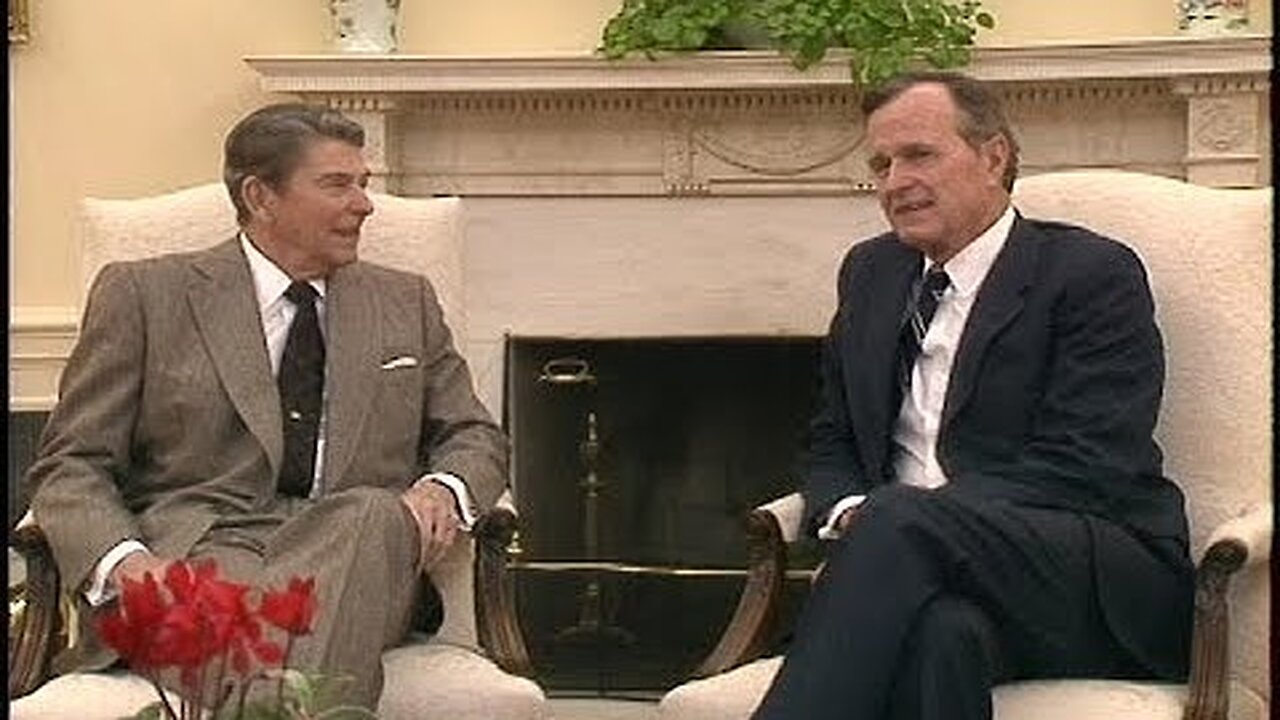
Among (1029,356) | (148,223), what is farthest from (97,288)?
(1029,356)

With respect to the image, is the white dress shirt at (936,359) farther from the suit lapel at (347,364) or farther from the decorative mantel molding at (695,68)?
the decorative mantel molding at (695,68)

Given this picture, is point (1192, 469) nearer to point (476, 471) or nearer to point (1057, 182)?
point (1057, 182)

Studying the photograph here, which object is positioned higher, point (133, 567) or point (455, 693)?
point (133, 567)

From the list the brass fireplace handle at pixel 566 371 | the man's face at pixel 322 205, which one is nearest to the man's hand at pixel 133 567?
the man's face at pixel 322 205

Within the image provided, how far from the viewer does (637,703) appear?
17.1ft

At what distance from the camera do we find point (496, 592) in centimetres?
316

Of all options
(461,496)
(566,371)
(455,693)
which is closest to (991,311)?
(461,496)

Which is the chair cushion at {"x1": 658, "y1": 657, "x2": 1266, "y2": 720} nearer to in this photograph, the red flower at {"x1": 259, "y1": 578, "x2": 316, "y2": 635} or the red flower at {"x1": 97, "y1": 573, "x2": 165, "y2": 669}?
the red flower at {"x1": 259, "y1": 578, "x2": 316, "y2": 635}

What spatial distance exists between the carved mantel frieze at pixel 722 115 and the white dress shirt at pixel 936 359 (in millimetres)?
1829

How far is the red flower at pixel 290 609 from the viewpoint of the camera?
196cm

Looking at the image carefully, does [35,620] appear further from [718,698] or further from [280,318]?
[718,698]

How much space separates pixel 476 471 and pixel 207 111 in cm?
238

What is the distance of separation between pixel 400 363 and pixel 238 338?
22 cm

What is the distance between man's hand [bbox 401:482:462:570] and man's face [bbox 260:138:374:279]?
1.20 ft
